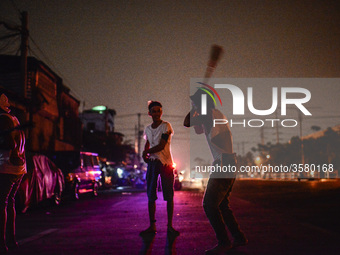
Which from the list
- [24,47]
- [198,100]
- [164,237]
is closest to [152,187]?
[164,237]

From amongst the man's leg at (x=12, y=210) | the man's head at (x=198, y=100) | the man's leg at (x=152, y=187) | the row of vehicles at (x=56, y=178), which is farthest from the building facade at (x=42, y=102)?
the man's head at (x=198, y=100)

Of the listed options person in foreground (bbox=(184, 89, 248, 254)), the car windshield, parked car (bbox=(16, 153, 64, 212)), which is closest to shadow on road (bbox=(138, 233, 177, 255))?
person in foreground (bbox=(184, 89, 248, 254))

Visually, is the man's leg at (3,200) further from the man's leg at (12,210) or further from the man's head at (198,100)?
the man's head at (198,100)

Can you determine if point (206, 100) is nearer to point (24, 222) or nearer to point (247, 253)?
point (247, 253)

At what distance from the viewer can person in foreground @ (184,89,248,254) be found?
17.4ft

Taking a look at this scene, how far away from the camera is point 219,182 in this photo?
538 centimetres

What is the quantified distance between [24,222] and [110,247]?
4.42 metres

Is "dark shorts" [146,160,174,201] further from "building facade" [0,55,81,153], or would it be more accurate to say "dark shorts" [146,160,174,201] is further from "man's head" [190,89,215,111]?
"building facade" [0,55,81,153]

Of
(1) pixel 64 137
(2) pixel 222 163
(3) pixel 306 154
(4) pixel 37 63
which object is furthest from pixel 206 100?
(3) pixel 306 154

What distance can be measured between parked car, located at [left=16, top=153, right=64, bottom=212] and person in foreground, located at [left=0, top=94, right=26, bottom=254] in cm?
604

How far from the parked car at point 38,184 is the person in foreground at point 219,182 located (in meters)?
7.25

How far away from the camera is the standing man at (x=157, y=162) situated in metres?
7.02

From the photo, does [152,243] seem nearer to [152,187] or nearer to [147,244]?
[147,244]

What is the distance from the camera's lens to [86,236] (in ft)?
22.8
